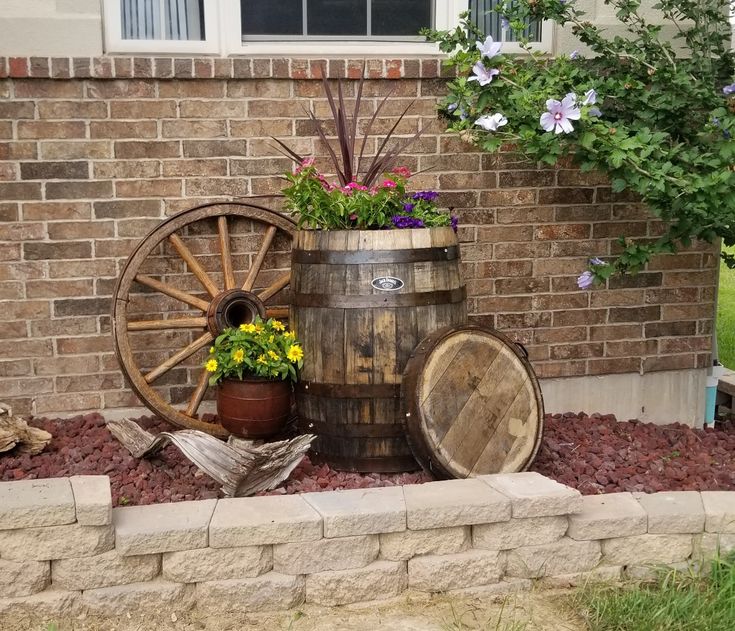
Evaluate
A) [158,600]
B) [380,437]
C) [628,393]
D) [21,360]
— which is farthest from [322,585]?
[628,393]

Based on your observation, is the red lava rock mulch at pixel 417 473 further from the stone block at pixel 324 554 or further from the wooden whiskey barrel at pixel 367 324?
the stone block at pixel 324 554

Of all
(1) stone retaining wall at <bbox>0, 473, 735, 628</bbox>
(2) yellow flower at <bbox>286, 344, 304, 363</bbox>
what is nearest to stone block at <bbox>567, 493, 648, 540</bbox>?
(1) stone retaining wall at <bbox>0, 473, 735, 628</bbox>

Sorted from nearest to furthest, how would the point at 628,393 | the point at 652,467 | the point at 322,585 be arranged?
the point at 322,585 < the point at 652,467 < the point at 628,393

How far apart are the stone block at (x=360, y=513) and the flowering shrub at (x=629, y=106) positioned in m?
1.38

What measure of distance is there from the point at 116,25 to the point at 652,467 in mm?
2747

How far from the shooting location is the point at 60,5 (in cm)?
341

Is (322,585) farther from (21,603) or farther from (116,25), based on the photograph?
(116,25)

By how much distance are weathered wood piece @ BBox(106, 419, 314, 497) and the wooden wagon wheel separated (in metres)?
0.53

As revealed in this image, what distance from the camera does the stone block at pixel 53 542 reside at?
2383 mm

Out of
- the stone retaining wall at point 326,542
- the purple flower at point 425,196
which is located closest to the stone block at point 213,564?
the stone retaining wall at point 326,542

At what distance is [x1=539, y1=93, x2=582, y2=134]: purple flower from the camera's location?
9.94 ft

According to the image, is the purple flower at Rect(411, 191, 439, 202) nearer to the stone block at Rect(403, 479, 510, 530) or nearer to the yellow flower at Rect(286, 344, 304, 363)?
the yellow flower at Rect(286, 344, 304, 363)

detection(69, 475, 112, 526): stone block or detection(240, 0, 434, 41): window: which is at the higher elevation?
detection(240, 0, 434, 41): window

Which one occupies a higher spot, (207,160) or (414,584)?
(207,160)
